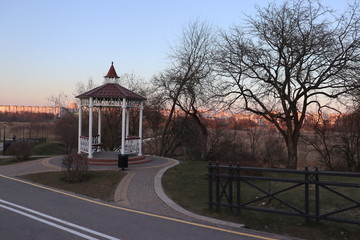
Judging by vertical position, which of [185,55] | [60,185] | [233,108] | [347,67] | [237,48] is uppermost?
[185,55]

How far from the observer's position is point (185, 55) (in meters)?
26.3

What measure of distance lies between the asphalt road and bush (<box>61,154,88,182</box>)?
2.75 metres

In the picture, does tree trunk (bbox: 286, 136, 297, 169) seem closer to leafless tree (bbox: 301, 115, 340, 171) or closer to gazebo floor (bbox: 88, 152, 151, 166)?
leafless tree (bbox: 301, 115, 340, 171)

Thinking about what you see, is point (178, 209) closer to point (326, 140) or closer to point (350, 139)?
point (350, 139)

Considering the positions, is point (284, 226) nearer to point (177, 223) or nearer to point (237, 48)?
point (177, 223)

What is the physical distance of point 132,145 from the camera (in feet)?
58.4

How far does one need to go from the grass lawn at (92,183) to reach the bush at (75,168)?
10.6 inches

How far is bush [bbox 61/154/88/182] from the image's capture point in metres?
Answer: 11.5

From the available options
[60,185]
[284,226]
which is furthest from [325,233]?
[60,185]

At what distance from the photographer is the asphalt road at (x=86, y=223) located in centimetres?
550

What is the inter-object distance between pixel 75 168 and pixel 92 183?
4.11 feet

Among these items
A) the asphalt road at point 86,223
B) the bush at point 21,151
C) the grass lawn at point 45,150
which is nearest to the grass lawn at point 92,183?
the asphalt road at point 86,223

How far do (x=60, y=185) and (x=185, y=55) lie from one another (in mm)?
18147

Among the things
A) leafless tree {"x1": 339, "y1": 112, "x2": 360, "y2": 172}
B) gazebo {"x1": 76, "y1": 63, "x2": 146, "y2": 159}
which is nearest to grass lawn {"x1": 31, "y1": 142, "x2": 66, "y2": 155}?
gazebo {"x1": 76, "y1": 63, "x2": 146, "y2": 159}
